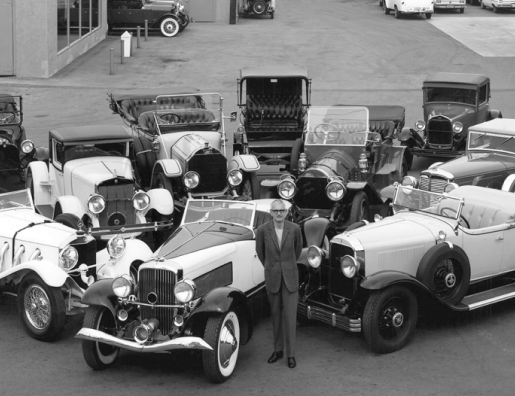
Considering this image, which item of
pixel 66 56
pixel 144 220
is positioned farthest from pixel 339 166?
pixel 66 56

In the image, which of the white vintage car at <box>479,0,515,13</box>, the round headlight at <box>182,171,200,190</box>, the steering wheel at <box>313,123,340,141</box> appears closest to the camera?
the round headlight at <box>182,171,200,190</box>

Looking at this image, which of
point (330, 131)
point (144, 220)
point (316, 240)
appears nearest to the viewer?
point (316, 240)

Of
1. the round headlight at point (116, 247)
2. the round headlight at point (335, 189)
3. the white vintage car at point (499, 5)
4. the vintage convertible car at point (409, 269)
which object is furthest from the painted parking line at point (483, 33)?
the round headlight at point (116, 247)

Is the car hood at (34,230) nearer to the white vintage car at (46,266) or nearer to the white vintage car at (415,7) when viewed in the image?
the white vintage car at (46,266)

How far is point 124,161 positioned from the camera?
12.8m

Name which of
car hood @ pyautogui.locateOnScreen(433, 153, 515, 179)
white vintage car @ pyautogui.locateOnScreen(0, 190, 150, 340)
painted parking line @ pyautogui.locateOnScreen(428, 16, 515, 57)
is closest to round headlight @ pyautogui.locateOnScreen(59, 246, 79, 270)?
white vintage car @ pyautogui.locateOnScreen(0, 190, 150, 340)

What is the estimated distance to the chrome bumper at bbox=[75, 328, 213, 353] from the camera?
26.2ft

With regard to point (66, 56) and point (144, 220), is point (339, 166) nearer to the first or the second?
point (144, 220)

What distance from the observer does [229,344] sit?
8.41 m

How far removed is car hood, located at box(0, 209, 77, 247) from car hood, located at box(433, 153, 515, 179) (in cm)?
592

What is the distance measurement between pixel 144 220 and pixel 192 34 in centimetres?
2239

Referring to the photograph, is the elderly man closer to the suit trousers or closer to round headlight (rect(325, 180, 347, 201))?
the suit trousers

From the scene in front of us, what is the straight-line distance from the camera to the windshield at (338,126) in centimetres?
1438

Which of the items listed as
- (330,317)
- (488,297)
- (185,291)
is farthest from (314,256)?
(488,297)
